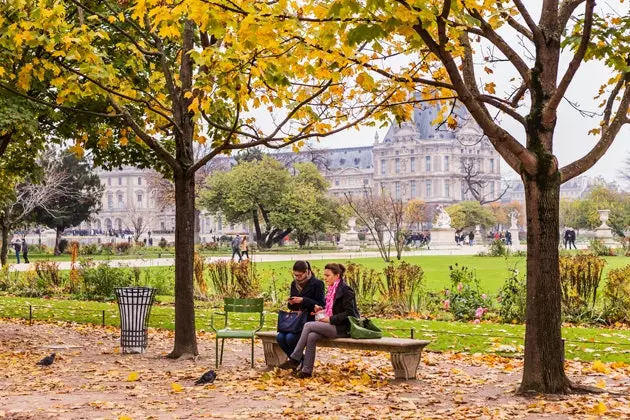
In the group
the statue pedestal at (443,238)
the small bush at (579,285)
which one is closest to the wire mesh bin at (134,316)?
the small bush at (579,285)

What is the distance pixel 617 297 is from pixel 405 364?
270 inches

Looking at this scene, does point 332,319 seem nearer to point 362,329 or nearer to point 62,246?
point 362,329

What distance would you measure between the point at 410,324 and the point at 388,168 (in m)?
117

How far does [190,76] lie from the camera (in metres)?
11.7

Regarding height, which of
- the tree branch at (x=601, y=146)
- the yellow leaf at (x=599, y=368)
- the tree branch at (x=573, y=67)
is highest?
the tree branch at (x=573, y=67)

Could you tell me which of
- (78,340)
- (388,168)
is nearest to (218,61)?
(78,340)

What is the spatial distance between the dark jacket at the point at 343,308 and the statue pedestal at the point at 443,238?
163ft

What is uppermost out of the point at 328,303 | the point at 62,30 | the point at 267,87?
the point at 62,30

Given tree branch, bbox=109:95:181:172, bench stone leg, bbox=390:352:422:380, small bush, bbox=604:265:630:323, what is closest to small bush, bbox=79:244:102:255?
small bush, bbox=604:265:630:323

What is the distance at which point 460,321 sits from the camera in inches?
581

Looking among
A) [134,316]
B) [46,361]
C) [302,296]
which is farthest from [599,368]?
[46,361]

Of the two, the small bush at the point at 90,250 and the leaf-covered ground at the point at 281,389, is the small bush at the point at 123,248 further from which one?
the leaf-covered ground at the point at 281,389

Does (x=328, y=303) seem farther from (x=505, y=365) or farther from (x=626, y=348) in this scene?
(x=626, y=348)

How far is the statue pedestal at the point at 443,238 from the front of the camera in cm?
5881
